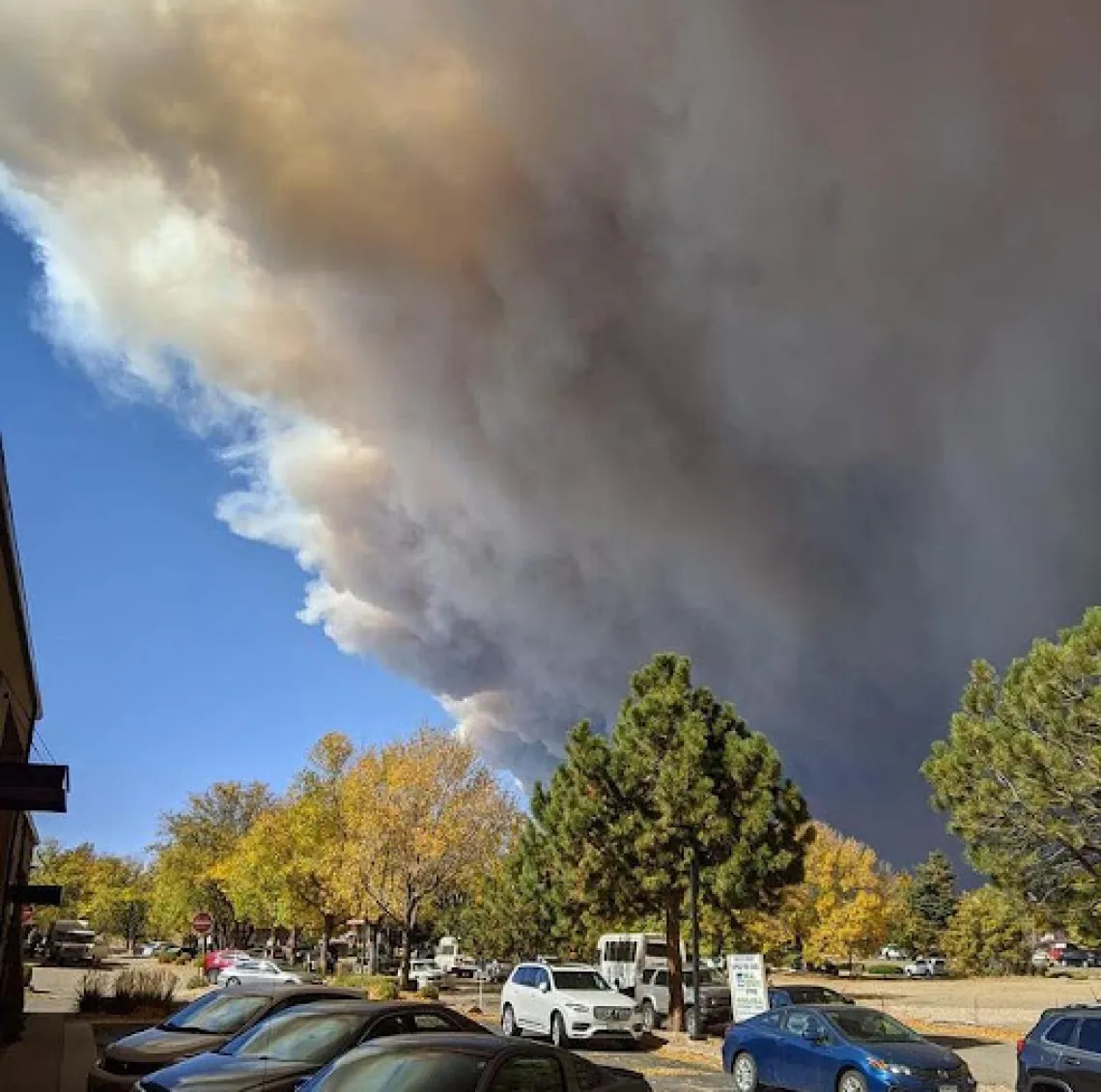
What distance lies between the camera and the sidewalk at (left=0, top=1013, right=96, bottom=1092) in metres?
15.5

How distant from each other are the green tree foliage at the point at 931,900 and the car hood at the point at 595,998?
8283 centimetres

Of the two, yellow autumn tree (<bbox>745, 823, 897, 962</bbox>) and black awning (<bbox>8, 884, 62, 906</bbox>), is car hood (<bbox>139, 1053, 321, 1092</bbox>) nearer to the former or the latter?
black awning (<bbox>8, 884, 62, 906</bbox>)

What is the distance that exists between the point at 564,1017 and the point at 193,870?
6549 cm

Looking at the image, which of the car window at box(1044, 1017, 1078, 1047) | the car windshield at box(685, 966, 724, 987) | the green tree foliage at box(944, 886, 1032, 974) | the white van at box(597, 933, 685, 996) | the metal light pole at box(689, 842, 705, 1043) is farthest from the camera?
the green tree foliage at box(944, 886, 1032, 974)

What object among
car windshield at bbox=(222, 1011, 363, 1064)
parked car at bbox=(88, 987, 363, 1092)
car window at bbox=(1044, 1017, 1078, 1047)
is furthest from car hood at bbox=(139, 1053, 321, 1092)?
car window at bbox=(1044, 1017, 1078, 1047)

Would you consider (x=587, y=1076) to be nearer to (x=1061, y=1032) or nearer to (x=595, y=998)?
(x=1061, y=1032)

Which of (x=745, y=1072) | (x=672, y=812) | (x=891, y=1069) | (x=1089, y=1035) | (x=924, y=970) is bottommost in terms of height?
(x=924, y=970)

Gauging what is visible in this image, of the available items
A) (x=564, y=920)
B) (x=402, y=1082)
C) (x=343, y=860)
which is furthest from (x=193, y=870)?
(x=402, y=1082)

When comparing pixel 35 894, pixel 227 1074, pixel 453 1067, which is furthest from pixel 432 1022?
pixel 35 894

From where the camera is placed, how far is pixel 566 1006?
22.4 metres

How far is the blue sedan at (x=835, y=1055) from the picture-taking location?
541 inches

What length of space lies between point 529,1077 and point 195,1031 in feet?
23.5

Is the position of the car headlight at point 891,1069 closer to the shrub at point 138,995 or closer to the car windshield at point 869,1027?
the car windshield at point 869,1027

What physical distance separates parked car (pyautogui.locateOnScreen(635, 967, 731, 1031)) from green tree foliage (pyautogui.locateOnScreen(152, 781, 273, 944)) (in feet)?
173
